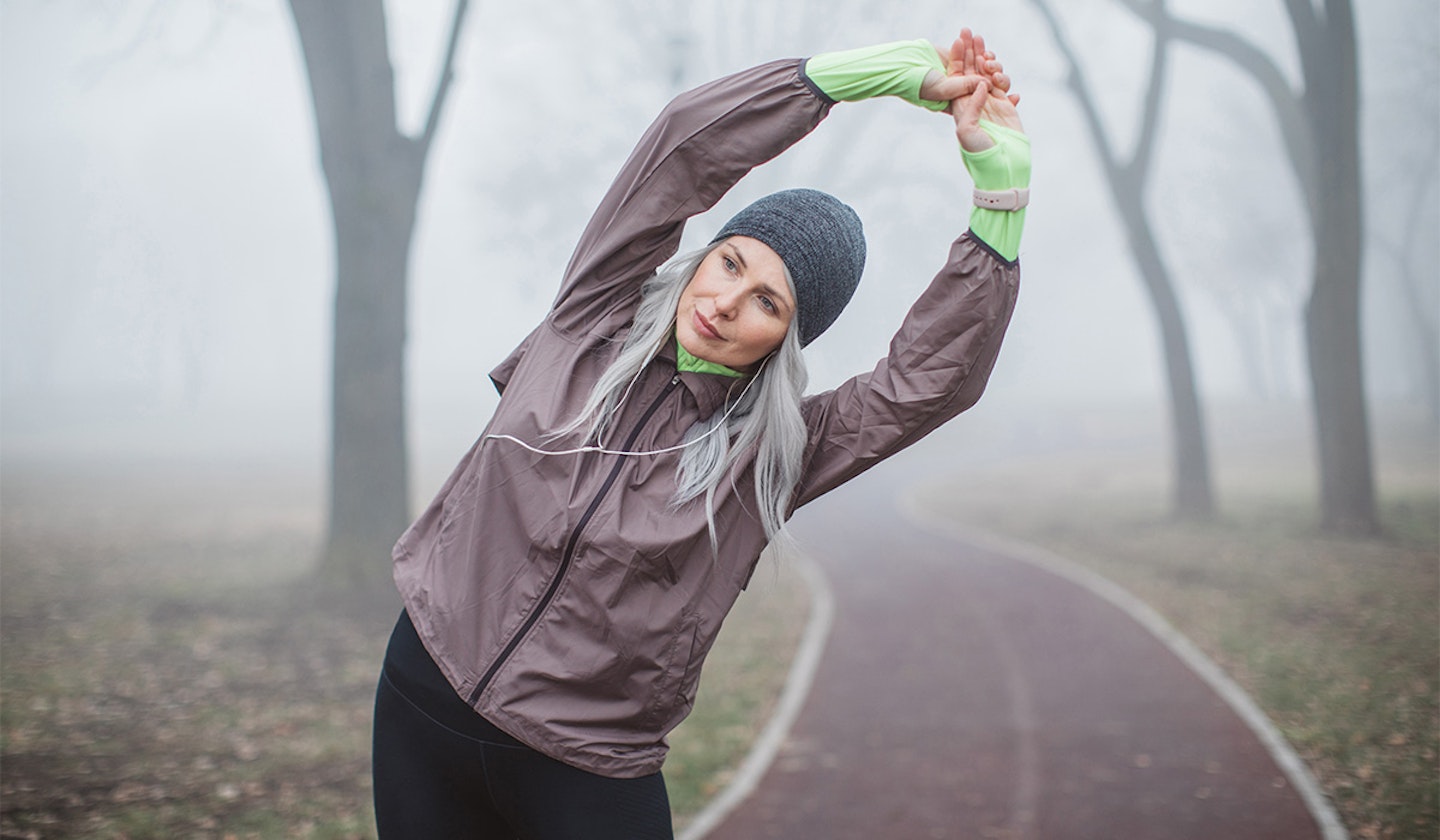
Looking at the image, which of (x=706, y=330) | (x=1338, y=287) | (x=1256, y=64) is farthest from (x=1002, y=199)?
(x=1256, y=64)

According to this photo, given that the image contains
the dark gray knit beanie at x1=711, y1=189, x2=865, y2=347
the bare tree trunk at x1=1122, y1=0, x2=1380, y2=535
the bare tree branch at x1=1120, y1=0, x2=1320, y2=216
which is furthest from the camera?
the bare tree branch at x1=1120, y1=0, x2=1320, y2=216

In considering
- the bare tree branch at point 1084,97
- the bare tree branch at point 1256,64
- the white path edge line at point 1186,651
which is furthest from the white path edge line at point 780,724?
the bare tree branch at point 1256,64

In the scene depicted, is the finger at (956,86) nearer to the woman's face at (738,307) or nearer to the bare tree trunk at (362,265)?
the woman's face at (738,307)

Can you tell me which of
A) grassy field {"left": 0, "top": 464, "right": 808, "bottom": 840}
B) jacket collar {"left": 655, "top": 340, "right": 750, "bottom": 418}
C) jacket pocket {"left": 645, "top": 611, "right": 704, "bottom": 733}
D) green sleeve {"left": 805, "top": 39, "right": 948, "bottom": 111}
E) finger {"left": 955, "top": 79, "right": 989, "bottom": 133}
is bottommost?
grassy field {"left": 0, "top": 464, "right": 808, "bottom": 840}

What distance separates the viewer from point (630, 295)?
223cm

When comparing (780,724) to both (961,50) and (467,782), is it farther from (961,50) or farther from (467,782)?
(961,50)

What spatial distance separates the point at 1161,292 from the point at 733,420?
16243 millimetres

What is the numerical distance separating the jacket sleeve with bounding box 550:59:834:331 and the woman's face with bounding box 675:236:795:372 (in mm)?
123

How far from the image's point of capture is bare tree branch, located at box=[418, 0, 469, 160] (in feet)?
32.1

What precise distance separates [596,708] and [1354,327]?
14.3 metres

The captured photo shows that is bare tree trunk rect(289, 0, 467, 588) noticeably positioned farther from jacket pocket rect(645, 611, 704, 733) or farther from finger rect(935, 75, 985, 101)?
finger rect(935, 75, 985, 101)

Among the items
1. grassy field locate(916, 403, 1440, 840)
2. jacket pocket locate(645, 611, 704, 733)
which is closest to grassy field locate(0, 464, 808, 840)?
jacket pocket locate(645, 611, 704, 733)

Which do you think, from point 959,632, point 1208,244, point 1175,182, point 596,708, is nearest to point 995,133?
point 596,708

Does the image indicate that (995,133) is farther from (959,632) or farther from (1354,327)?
(1354,327)
